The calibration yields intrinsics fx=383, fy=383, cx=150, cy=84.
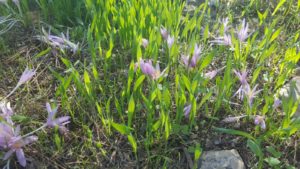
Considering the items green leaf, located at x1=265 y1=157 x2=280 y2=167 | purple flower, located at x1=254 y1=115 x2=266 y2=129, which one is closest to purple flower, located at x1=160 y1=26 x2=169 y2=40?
purple flower, located at x1=254 y1=115 x2=266 y2=129

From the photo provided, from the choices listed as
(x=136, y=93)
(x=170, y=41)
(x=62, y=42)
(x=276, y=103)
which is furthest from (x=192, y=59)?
(x=62, y=42)

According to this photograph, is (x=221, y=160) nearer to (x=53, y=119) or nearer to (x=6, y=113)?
(x=53, y=119)

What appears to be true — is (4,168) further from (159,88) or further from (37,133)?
(159,88)

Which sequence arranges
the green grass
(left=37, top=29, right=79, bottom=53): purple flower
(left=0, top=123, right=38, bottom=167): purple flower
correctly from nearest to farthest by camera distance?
(left=0, top=123, right=38, bottom=167): purple flower → the green grass → (left=37, top=29, right=79, bottom=53): purple flower

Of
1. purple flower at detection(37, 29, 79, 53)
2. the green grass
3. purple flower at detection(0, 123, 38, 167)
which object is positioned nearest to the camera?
purple flower at detection(0, 123, 38, 167)

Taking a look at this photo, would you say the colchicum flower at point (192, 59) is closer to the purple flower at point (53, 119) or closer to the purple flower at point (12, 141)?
the purple flower at point (53, 119)

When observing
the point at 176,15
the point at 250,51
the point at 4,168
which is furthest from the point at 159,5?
the point at 4,168

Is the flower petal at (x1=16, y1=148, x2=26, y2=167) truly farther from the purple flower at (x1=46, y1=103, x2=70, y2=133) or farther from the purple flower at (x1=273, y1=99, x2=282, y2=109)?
the purple flower at (x1=273, y1=99, x2=282, y2=109)

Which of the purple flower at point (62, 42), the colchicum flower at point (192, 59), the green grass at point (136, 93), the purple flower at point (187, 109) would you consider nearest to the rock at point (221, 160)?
the green grass at point (136, 93)
